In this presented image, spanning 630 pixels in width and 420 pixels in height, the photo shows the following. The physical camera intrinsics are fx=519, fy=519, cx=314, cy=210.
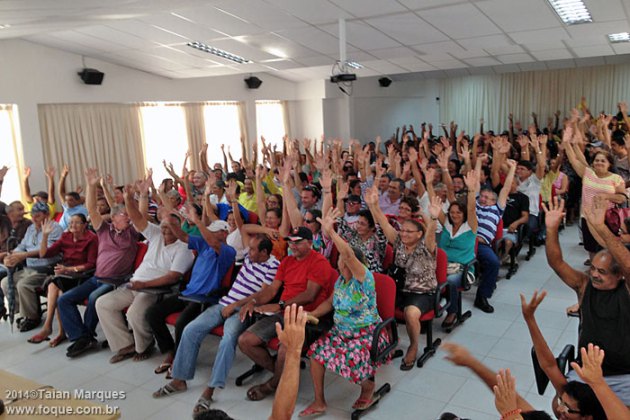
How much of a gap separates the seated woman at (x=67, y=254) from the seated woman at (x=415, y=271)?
2738mm

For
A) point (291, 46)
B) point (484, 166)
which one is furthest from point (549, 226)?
point (291, 46)

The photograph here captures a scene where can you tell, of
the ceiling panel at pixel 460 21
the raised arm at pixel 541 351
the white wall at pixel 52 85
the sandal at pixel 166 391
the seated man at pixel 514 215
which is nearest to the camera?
the raised arm at pixel 541 351

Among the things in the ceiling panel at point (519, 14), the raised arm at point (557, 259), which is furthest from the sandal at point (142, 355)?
the ceiling panel at point (519, 14)

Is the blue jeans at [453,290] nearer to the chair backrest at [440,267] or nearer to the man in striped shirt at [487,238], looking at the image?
the chair backrest at [440,267]

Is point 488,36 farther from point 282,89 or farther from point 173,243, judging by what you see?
point 282,89

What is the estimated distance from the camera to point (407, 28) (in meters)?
6.58

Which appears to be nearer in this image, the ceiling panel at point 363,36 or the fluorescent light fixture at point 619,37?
the ceiling panel at point 363,36

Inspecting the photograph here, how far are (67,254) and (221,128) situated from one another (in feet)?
23.1

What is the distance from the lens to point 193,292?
165 inches

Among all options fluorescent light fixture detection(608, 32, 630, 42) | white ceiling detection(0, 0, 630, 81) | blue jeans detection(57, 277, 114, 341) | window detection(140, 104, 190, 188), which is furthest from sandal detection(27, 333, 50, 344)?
fluorescent light fixture detection(608, 32, 630, 42)

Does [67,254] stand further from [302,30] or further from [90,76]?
[90,76]

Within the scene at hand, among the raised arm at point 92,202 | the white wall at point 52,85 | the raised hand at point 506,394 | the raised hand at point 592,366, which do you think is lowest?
the raised hand at point 506,394

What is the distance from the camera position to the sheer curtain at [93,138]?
27.6 feet

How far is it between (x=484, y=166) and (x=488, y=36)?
1.76 metres
